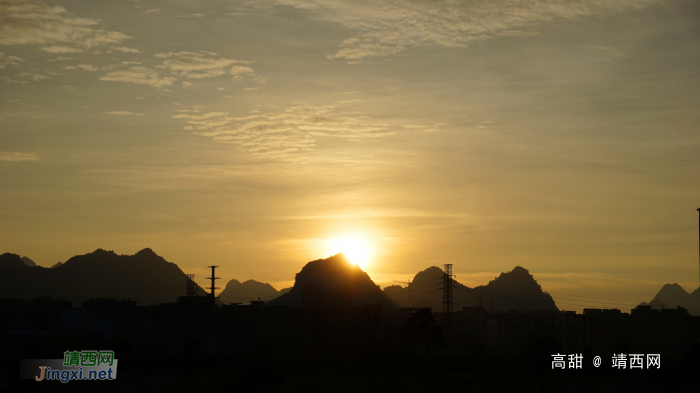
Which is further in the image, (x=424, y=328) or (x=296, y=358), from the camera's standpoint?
(x=296, y=358)

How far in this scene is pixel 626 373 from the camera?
92.8 metres

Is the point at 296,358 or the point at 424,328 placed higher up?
the point at 424,328

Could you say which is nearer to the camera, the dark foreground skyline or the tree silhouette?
the dark foreground skyline

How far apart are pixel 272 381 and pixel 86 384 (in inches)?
857

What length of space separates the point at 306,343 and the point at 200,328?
3199cm

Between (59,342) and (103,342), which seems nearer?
(59,342)

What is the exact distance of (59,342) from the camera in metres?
101

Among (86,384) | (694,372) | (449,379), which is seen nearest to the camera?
(86,384)

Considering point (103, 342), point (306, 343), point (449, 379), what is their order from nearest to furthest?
point (449, 379)
point (103, 342)
point (306, 343)

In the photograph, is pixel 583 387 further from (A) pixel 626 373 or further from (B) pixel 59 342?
(B) pixel 59 342

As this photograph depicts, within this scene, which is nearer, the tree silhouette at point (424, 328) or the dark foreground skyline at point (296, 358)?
the dark foreground skyline at point (296, 358)

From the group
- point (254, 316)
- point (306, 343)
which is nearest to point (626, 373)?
point (306, 343)

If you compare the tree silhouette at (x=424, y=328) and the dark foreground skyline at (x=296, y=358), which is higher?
the tree silhouette at (x=424, y=328)

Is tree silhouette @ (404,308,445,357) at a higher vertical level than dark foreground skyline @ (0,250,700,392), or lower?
higher
